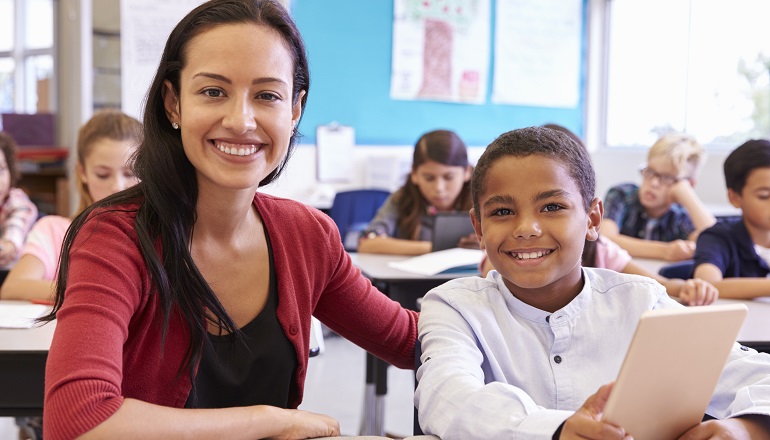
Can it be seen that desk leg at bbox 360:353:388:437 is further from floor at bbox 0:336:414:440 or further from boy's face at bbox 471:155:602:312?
boy's face at bbox 471:155:602:312

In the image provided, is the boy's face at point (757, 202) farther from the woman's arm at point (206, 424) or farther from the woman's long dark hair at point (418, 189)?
the woman's arm at point (206, 424)

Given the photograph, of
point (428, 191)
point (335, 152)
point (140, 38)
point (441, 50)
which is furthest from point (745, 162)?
point (140, 38)

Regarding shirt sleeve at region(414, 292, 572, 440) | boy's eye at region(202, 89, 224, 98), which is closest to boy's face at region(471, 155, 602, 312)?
shirt sleeve at region(414, 292, 572, 440)

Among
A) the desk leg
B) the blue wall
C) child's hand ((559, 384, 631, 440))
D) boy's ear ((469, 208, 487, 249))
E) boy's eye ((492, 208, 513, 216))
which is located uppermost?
the blue wall

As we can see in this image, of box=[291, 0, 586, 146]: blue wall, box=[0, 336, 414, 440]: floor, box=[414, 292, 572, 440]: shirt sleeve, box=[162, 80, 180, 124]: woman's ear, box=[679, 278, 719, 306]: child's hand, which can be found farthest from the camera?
box=[291, 0, 586, 146]: blue wall

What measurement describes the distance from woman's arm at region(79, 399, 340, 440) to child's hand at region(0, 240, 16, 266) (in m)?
2.08

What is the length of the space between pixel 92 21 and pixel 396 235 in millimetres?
2452

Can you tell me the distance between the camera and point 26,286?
2.02m

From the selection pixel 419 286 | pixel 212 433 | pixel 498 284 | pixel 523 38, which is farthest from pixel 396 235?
pixel 523 38

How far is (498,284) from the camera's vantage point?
1313mm

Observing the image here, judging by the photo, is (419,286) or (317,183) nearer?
(419,286)

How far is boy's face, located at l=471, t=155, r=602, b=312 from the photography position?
1.21 metres

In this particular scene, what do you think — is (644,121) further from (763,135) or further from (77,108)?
(77,108)

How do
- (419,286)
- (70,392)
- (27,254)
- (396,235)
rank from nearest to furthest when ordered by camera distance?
(70,392), (27,254), (419,286), (396,235)
